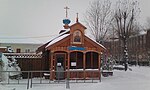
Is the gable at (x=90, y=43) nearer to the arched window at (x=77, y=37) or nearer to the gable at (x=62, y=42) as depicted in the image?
the arched window at (x=77, y=37)

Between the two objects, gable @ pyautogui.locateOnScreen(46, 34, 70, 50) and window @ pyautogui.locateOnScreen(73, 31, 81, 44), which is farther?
window @ pyautogui.locateOnScreen(73, 31, 81, 44)

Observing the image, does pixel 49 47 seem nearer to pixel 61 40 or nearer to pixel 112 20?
pixel 61 40

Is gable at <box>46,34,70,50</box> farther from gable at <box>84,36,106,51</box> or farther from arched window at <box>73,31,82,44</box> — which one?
gable at <box>84,36,106,51</box>

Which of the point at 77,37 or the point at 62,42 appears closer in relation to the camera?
the point at 62,42

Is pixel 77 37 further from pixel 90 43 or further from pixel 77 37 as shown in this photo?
pixel 90 43

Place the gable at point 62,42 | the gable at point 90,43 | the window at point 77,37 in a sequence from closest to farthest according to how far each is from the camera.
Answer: the gable at point 62,42 → the window at point 77,37 → the gable at point 90,43

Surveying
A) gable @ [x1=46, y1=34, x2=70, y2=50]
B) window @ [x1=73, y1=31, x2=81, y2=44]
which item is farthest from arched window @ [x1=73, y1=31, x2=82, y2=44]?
gable @ [x1=46, y1=34, x2=70, y2=50]

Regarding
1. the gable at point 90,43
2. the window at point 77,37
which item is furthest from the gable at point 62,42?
the gable at point 90,43

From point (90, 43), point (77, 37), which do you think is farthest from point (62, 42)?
point (90, 43)

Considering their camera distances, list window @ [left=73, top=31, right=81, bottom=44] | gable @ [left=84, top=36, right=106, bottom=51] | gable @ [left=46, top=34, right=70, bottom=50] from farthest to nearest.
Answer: gable @ [left=84, top=36, right=106, bottom=51]
window @ [left=73, top=31, right=81, bottom=44]
gable @ [left=46, top=34, right=70, bottom=50]

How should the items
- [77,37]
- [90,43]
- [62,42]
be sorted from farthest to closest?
[90,43] → [77,37] → [62,42]

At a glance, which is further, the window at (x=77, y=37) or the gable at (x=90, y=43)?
the gable at (x=90, y=43)

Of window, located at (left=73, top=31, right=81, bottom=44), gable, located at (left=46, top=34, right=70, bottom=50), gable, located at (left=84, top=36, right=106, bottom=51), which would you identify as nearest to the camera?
gable, located at (left=46, top=34, right=70, bottom=50)

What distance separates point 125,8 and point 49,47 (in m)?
23.7
